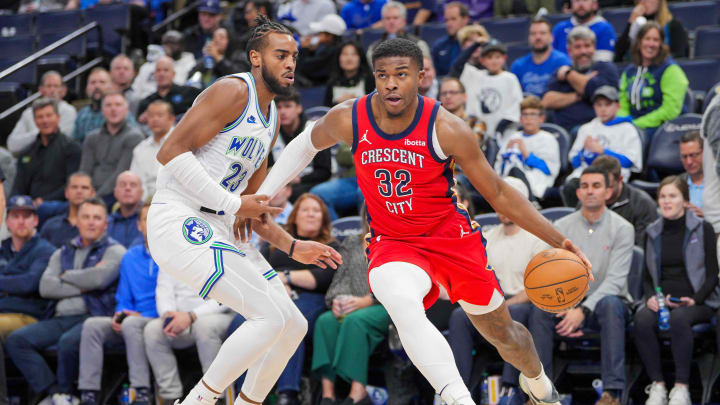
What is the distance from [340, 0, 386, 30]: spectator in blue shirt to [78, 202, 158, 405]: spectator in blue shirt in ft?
17.5

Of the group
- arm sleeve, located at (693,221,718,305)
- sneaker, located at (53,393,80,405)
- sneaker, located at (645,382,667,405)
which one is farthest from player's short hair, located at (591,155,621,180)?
sneaker, located at (53,393,80,405)

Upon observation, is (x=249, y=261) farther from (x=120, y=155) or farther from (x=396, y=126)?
(x=120, y=155)

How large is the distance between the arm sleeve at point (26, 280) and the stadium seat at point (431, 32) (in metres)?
5.56

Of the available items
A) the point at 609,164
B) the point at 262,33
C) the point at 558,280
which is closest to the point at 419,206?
the point at 558,280

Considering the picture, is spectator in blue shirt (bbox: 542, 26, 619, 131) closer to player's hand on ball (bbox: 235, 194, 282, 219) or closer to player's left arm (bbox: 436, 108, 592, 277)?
player's left arm (bbox: 436, 108, 592, 277)

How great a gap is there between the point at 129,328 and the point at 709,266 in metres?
4.59

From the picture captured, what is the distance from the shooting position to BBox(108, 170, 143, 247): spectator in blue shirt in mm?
8781

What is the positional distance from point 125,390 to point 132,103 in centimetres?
473

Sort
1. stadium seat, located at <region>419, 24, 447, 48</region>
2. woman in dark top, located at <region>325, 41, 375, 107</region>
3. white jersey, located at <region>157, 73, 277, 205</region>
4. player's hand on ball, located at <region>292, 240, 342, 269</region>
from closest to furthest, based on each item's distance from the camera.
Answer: white jersey, located at <region>157, 73, 277, 205</region> → player's hand on ball, located at <region>292, 240, 342, 269</region> → woman in dark top, located at <region>325, 41, 375, 107</region> → stadium seat, located at <region>419, 24, 447, 48</region>

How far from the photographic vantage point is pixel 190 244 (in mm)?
5074

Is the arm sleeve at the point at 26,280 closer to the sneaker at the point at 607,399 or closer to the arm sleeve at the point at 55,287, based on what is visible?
the arm sleeve at the point at 55,287

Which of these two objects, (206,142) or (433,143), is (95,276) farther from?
(433,143)

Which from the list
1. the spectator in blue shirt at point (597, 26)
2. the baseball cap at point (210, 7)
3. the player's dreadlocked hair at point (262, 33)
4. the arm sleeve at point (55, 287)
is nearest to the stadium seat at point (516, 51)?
the spectator in blue shirt at point (597, 26)

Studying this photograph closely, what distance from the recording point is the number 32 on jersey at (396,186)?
16.3 ft
